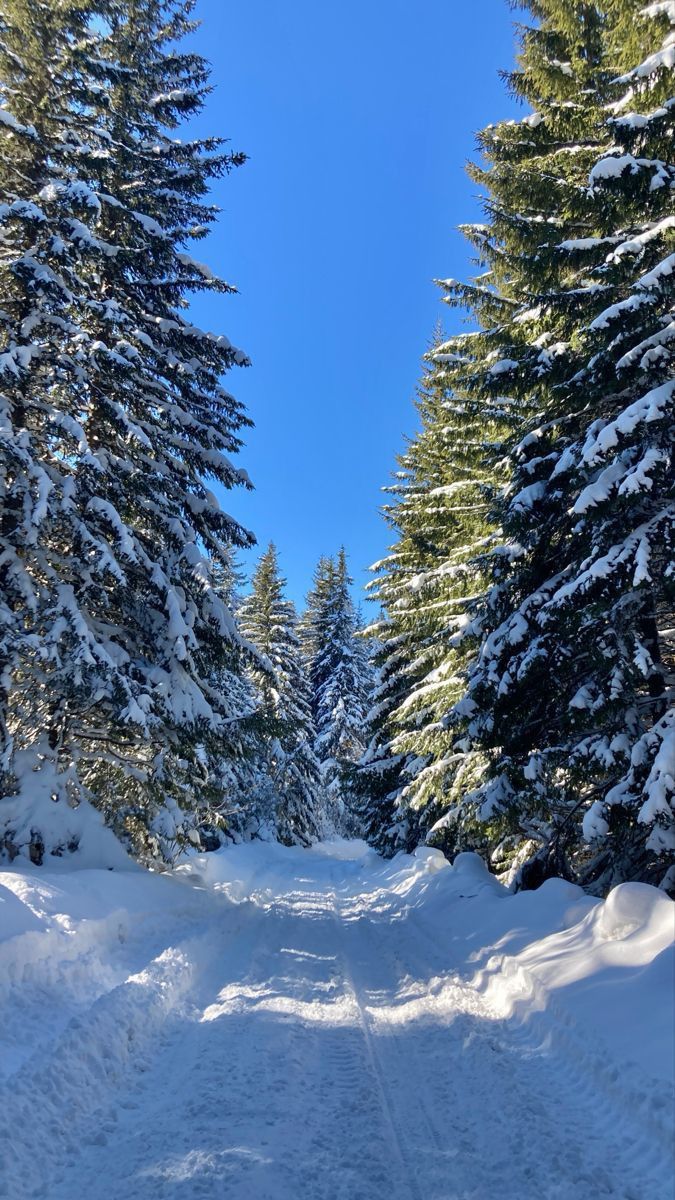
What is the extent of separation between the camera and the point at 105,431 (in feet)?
31.4

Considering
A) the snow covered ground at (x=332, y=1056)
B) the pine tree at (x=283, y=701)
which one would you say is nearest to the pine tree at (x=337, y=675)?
the pine tree at (x=283, y=701)

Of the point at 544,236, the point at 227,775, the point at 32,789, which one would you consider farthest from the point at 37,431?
the point at 227,775

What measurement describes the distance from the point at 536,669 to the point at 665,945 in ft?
11.7

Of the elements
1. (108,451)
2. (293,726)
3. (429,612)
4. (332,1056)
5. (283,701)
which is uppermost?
(108,451)

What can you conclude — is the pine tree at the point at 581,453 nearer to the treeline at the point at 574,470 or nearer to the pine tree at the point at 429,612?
the treeline at the point at 574,470

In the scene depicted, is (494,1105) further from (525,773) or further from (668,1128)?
(525,773)

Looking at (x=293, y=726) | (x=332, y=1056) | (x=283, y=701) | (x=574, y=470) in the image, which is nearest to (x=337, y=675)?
(x=283, y=701)

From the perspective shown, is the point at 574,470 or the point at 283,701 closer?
the point at 574,470

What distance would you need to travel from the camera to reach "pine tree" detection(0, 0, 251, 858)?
7.79 m

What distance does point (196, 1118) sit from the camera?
10.8ft

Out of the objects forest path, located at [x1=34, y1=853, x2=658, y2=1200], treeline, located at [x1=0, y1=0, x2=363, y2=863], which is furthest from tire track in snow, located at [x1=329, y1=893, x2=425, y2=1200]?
treeline, located at [x1=0, y1=0, x2=363, y2=863]

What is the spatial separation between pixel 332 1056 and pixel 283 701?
20820 mm

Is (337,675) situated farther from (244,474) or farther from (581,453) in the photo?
(581,453)

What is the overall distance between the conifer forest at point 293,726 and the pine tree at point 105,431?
0.22 ft
